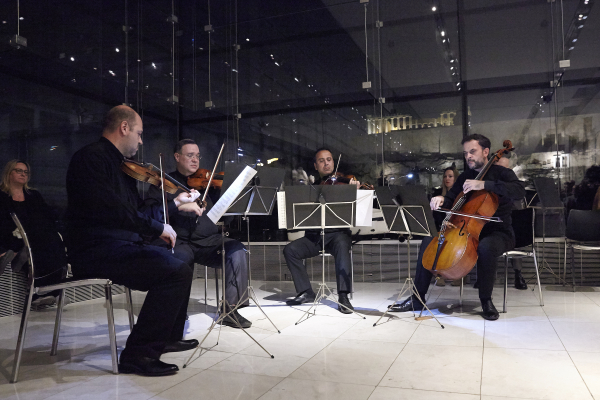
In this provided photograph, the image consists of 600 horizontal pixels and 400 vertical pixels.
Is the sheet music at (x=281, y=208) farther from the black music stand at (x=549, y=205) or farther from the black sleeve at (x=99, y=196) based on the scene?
the black music stand at (x=549, y=205)

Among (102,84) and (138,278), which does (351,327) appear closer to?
(138,278)

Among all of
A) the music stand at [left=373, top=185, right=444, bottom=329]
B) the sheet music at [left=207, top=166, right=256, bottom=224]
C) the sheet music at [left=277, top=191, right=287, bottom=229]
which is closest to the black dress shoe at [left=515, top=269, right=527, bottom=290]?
the music stand at [left=373, top=185, right=444, bottom=329]

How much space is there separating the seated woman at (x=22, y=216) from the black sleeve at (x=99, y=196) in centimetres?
124

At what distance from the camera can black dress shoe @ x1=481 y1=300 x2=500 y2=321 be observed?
305cm

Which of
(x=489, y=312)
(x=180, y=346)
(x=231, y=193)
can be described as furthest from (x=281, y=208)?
(x=489, y=312)

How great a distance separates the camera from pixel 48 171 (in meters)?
4.16

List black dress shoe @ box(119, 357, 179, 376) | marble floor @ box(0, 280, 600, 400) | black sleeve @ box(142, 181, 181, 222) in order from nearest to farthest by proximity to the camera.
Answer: marble floor @ box(0, 280, 600, 400)
black dress shoe @ box(119, 357, 179, 376)
black sleeve @ box(142, 181, 181, 222)

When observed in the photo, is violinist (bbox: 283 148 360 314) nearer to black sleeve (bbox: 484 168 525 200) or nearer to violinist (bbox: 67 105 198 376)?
black sleeve (bbox: 484 168 525 200)

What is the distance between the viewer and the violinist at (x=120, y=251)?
211cm

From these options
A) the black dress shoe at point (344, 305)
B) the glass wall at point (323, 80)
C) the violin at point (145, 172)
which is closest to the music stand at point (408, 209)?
the black dress shoe at point (344, 305)

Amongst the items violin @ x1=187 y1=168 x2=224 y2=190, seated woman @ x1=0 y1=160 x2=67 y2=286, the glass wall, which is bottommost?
seated woman @ x1=0 y1=160 x2=67 y2=286

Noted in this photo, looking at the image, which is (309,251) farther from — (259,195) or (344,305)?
(259,195)

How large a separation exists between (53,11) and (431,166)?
162 inches

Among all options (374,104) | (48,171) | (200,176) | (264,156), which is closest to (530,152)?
(374,104)
